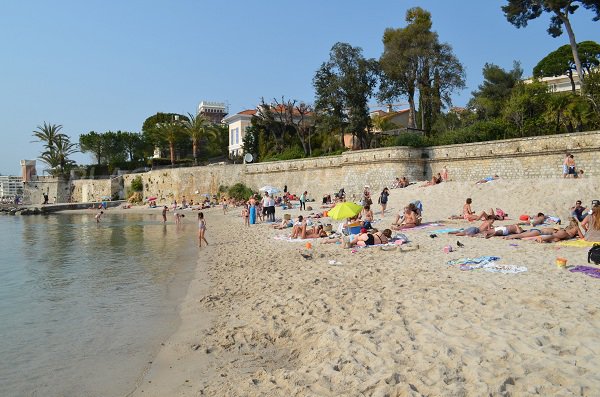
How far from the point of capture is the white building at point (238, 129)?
163ft

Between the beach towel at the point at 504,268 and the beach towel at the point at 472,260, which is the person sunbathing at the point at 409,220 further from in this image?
the beach towel at the point at 504,268

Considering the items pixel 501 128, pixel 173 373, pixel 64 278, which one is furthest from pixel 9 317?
pixel 501 128

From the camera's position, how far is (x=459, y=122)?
108 feet

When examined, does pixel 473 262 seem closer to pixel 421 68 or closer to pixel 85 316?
pixel 85 316

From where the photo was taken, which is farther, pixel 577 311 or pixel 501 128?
pixel 501 128

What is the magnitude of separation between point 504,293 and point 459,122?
29.8 metres

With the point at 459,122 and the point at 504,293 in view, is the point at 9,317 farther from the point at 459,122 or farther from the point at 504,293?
the point at 459,122

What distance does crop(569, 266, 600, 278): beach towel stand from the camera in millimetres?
6471

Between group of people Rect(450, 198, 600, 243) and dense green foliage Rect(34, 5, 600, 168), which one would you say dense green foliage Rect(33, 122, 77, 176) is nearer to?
dense green foliage Rect(34, 5, 600, 168)

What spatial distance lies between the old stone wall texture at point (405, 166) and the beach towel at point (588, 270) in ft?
47.0

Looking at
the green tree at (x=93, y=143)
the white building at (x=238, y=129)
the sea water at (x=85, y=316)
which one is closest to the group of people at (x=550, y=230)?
the sea water at (x=85, y=316)

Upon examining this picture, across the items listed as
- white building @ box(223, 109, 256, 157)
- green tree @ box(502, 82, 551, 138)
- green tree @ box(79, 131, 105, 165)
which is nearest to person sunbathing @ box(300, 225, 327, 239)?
green tree @ box(502, 82, 551, 138)

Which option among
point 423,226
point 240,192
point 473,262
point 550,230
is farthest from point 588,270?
point 240,192

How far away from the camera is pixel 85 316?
7000 mm
